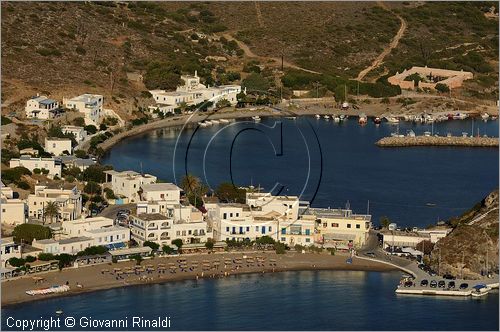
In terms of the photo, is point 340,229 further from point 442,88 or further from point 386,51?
point 386,51

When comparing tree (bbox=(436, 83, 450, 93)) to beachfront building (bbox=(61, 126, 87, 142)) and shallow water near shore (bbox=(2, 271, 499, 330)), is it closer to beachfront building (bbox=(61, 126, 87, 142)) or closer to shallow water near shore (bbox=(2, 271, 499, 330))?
beachfront building (bbox=(61, 126, 87, 142))

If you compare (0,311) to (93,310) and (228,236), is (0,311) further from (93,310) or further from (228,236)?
(228,236)

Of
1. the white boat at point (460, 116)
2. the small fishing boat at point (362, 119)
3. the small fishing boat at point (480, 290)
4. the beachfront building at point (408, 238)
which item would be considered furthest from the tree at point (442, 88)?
the small fishing boat at point (480, 290)

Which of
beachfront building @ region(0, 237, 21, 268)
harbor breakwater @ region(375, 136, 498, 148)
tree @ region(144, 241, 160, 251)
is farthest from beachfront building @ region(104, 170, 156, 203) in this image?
harbor breakwater @ region(375, 136, 498, 148)

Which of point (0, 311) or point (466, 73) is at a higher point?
point (466, 73)

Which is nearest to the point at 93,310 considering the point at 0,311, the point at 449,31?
the point at 0,311

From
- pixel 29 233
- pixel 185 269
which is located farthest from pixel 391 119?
pixel 29 233

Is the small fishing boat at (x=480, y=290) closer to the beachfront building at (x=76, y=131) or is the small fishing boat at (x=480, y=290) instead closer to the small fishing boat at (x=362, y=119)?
the beachfront building at (x=76, y=131)
